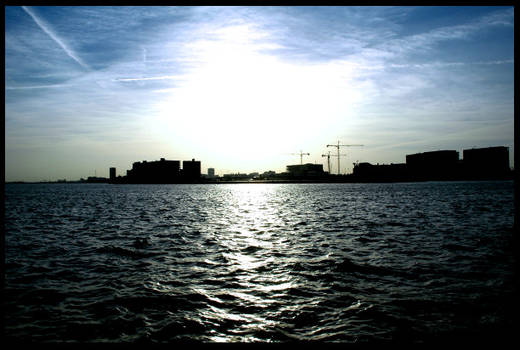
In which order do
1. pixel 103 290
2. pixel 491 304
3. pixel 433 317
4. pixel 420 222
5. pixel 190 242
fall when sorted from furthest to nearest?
1. pixel 420 222
2. pixel 190 242
3. pixel 103 290
4. pixel 491 304
5. pixel 433 317

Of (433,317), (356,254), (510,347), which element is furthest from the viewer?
(356,254)

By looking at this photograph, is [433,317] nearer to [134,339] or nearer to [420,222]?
[134,339]

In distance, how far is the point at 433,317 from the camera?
11.8 m

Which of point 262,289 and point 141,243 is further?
point 141,243

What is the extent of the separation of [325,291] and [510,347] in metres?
6.66

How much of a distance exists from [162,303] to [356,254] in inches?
525

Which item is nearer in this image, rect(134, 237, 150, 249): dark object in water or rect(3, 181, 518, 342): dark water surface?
rect(3, 181, 518, 342): dark water surface

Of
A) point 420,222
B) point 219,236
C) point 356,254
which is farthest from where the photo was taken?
point 420,222

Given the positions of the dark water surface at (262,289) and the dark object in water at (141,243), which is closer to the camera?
the dark water surface at (262,289)

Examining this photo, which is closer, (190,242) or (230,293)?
(230,293)

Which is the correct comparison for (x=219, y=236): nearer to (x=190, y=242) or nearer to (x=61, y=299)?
(x=190, y=242)
